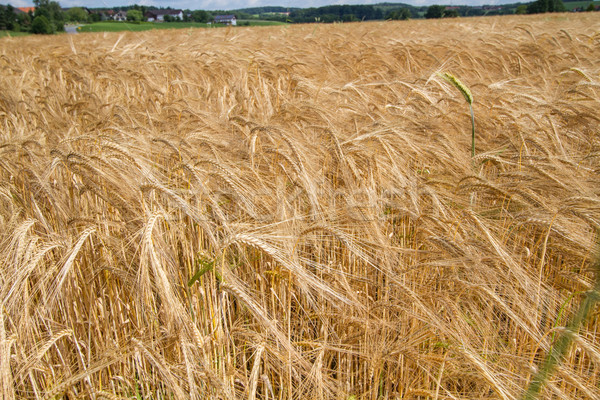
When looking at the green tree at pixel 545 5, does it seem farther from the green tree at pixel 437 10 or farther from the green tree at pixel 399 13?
the green tree at pixel 399 13

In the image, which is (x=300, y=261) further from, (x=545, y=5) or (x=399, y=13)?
(x=545, y=5)

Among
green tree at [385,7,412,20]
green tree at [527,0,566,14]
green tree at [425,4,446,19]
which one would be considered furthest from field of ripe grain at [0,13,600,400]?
green tree at [527,0,566,14]

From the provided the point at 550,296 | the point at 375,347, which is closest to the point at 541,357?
the point at 550,296

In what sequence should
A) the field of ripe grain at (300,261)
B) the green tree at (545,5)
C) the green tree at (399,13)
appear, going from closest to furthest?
the field of ripe grain at (300,261) → the green tree at (399,13) → the green tree at (545,5)

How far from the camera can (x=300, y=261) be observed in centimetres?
169

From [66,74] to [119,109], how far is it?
3.32m

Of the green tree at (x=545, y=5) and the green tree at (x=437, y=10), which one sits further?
the green tree at (x=545, y=5)

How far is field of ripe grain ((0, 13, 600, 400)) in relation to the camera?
4.21ft

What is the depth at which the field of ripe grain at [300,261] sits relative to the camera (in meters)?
1.28

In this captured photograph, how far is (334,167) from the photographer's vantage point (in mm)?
2072

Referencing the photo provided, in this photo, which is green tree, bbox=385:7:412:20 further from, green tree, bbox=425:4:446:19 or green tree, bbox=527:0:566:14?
green tree, bbox=527:0:566:14

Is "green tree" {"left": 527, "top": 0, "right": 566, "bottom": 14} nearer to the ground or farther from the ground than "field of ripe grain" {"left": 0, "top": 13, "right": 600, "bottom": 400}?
farther from the ground

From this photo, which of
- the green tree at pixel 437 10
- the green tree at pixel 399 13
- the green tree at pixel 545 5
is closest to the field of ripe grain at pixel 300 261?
the green tree at pixel 437 10

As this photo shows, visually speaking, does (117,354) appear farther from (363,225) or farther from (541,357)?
(541,357)
